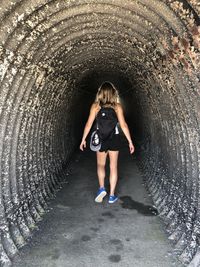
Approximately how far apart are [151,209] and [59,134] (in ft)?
11.0

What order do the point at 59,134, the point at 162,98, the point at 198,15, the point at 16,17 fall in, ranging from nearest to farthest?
the point at 198,15, the point at 16,17, the point at 162,98, the point at 59,134

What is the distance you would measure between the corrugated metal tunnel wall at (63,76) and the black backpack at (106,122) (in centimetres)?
86

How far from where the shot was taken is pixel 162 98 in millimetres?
6887

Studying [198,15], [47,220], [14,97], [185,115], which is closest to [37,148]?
[47,220]

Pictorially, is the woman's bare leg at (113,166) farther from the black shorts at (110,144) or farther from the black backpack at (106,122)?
the black backpack at (106,122)

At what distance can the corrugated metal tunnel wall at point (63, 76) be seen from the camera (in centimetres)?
→ 472

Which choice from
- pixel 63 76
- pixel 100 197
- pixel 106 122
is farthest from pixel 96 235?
pixel 63 76

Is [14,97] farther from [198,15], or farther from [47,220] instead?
[198,15]

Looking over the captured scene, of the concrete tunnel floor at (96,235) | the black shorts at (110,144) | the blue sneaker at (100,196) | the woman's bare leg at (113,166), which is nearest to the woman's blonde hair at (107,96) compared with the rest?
the black shorts at (110,144)

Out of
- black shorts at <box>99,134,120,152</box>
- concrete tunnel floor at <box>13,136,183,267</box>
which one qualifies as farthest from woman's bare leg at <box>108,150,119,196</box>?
concrete tunnel floor at <box>13,136,183,267</box>

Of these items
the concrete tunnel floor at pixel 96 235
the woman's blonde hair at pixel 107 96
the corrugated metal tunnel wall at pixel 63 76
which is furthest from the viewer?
the woman's blonde hair at pixel 107 96

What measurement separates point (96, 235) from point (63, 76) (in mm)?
3444

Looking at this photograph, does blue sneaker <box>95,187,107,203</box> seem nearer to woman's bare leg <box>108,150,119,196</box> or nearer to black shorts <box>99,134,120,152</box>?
woman's bare leg <box>108,150,119,196</box>

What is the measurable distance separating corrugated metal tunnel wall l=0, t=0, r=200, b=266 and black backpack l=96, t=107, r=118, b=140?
860 millimetres
